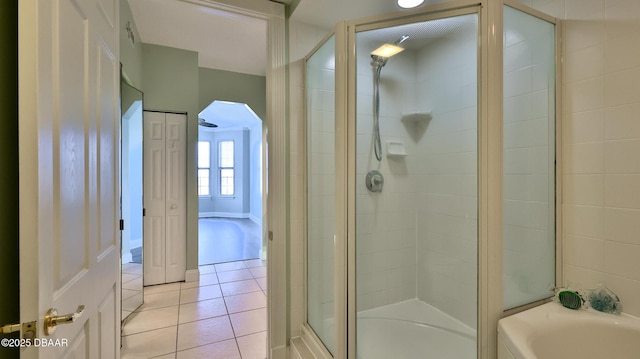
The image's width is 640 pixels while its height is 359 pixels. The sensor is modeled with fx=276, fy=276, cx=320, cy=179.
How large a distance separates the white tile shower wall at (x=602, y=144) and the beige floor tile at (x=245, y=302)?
255 centimetres

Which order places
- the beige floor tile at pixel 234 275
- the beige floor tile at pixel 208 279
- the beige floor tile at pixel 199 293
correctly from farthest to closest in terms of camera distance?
the beige floor tile at pixel 234 275
the beige floor tile at pixel 208 279
the beige floor tile at pixel 199 293

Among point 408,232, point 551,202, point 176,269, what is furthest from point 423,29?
point 176,269

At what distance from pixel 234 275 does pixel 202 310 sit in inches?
37.1

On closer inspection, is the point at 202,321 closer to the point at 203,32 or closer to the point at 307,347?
the point at 307,347

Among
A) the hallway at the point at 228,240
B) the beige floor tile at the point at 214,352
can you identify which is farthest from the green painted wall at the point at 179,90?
the beige floor tile at the point at 214,352

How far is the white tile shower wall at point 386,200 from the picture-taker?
5.91ft

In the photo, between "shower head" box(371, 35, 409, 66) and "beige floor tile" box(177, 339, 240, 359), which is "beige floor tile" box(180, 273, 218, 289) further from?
"shower head" box(371, 35, 409, 66)

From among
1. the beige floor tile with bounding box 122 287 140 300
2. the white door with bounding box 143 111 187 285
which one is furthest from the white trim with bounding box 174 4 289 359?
the white door with bounding box 143 111 187 285

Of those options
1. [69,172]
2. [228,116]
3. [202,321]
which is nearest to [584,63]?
[69,172]

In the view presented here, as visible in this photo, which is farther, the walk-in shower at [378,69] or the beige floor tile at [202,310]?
the beige floor tile at [202,310]

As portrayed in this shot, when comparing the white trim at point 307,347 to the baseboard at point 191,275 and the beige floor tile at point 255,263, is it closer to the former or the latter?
the baseboard at point 191,275

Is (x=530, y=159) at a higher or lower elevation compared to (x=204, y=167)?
lower

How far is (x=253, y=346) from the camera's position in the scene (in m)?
2.20

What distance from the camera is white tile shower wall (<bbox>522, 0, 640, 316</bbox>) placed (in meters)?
1.28
